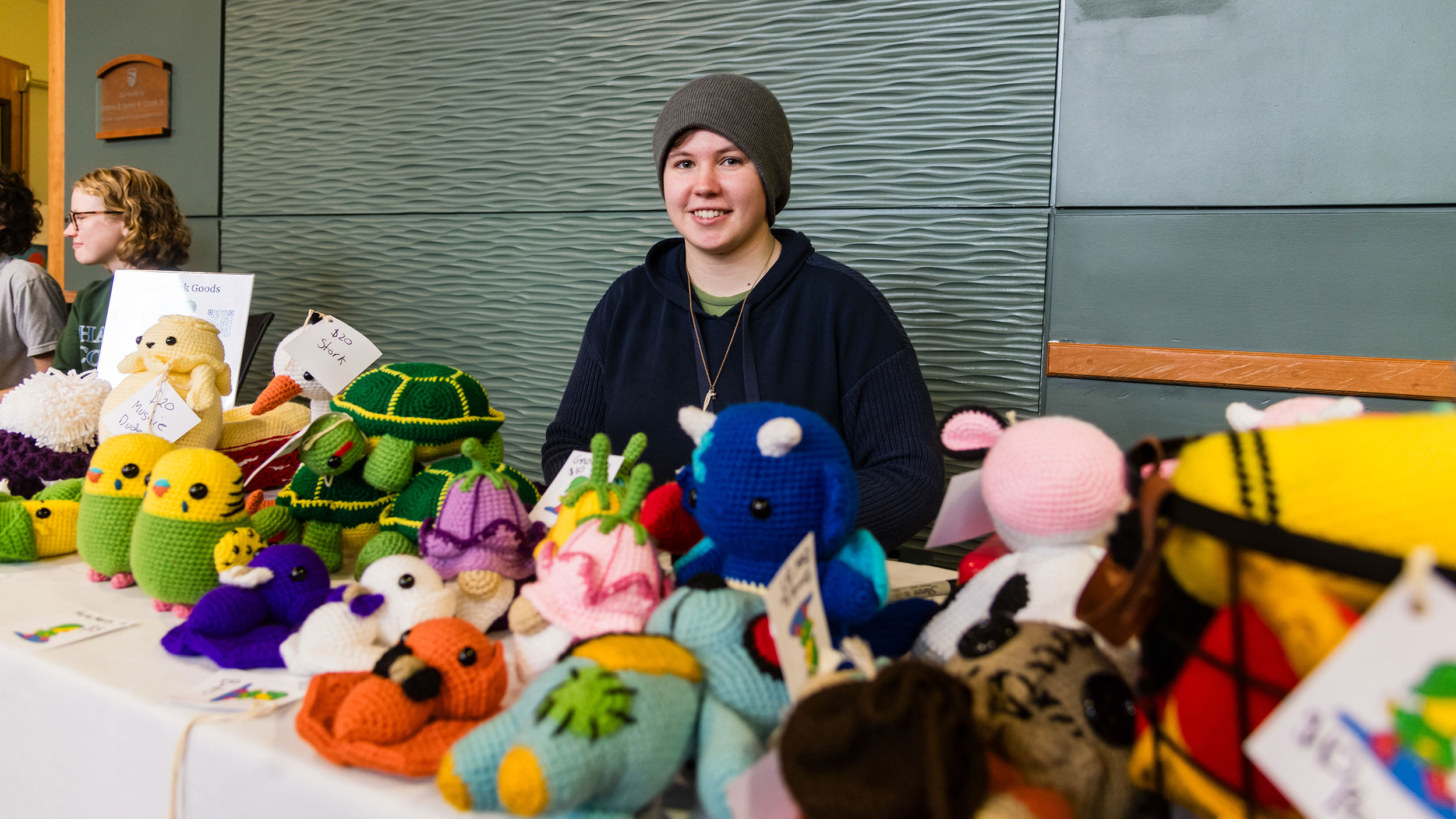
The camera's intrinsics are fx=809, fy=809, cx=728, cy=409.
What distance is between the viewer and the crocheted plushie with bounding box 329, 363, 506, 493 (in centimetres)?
92

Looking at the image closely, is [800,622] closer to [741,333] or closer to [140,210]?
[741,333]

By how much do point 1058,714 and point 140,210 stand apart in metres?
2.75

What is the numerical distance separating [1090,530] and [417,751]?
0.50 metres

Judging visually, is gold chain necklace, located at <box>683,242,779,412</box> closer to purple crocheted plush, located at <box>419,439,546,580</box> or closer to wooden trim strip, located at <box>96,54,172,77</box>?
purple crocheted plush, located at <box>419,439,546,580</box>

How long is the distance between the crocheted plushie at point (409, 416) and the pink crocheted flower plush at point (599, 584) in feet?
1.07

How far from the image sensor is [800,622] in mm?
543

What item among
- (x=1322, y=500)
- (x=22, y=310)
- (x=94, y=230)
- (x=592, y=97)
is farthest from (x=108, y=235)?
(x=1322, y=500)

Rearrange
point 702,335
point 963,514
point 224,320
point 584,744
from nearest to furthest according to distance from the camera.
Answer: point 584,744 < point 963,514 < point 702,335 < point 224,320

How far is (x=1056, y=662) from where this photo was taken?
19.9 inches

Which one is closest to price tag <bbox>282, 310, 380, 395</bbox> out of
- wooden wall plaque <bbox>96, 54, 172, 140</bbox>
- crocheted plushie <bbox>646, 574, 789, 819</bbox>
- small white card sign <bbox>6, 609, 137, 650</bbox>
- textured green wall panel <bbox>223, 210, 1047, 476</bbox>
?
small white card sign <bbox>6, 609, 137, 650</bbox>

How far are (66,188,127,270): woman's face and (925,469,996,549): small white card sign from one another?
2.57m

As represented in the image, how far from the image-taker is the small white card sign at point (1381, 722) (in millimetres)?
289

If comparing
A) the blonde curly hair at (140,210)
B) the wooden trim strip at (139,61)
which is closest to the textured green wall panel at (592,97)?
the wooden trim strip at (139,61)

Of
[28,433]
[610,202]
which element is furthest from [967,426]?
[610,202]
